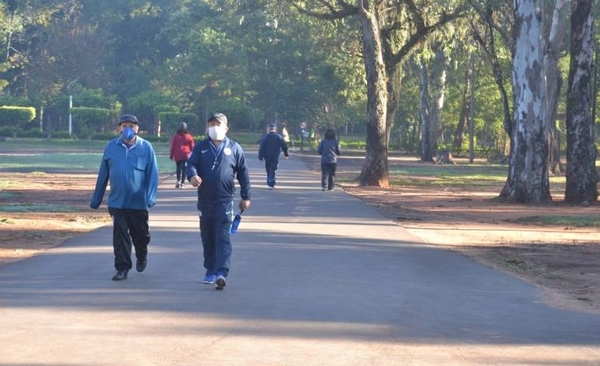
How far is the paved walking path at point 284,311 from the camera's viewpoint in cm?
933

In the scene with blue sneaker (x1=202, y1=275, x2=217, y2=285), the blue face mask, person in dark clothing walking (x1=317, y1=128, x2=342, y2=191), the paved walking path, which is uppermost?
the blue face mask

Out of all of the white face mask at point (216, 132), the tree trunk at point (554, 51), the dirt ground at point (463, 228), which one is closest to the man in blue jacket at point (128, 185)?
the white face mask at point (216, 132)

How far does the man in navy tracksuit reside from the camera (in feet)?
43.6

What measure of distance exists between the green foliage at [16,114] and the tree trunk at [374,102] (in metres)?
60.8

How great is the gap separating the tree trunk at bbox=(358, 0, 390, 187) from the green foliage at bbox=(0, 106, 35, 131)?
60814 mm

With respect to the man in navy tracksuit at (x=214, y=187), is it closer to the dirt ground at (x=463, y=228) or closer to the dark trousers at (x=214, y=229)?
the dark trousers at (x=214, y=229)

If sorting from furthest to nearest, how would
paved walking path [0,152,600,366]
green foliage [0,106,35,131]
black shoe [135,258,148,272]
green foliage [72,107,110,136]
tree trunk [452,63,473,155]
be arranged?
green foliage [72,107,110,136], green foliage [0,106,35,131], tree trunk [452,63,473,155], black shoe [135,258,148,272], paved walking path [0,152,600,366]

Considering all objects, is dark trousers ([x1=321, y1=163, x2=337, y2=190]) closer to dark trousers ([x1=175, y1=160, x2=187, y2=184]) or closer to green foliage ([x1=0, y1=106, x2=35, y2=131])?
dark trousers ([x1=175, y1=160, x2=187, y2=184])

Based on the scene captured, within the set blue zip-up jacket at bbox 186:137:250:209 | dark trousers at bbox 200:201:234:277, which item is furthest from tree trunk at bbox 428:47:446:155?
dark trousers at bbox 200:201:234:277

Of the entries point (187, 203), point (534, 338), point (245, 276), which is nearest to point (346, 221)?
point (187, 203)

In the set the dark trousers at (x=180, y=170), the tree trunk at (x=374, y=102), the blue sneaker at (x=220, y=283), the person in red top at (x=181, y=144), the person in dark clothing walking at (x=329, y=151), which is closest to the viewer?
the blue sneaker at (x=220, y=283)

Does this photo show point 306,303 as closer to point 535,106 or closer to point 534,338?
point 534,338

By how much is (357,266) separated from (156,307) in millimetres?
4796

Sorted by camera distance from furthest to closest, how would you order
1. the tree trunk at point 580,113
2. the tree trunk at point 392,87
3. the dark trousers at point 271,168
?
1. the tree trunk at point 392,87
2. the dark trousers at point 271,168
3. the tree trunk at point 580,113
